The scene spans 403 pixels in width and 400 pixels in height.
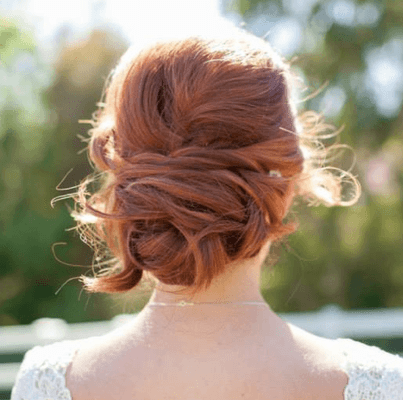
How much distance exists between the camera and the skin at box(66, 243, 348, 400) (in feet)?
6.16

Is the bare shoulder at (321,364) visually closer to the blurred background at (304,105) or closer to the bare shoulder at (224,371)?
the bare shoulder at (224,371)

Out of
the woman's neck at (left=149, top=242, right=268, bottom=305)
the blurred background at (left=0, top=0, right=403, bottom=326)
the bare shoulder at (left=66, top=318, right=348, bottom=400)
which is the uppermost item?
the woman's neck at (left=149, top=242, right=268, bottom=305)

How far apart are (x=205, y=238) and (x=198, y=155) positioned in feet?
0.65

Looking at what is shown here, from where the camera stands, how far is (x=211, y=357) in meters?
1.91

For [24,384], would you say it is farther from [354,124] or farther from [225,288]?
[354,124]

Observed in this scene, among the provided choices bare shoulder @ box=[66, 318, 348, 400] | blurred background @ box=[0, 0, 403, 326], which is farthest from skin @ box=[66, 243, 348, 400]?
blurred background @ box=[0, 0, 403, 326]

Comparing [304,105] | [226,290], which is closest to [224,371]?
[226,290]

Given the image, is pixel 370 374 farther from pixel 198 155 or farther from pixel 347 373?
pixel 198 155

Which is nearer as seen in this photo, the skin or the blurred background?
the skin

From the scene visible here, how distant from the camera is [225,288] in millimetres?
1971

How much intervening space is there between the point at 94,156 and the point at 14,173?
A: 880 inches

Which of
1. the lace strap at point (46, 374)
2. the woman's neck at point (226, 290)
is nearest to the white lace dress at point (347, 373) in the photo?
the lace strap at point (46, 374)

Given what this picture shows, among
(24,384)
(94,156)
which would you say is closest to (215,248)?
(94,156)

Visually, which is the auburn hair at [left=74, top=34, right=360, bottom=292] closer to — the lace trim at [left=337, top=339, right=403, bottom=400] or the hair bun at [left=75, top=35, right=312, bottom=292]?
the hair bun at [left=75, top=35, right=312, bottom=292]
